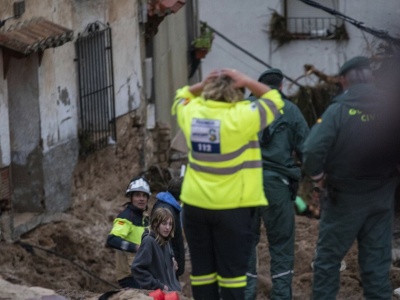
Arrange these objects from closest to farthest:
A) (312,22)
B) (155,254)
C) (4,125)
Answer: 1. (155,254)
2. (4,125)
3. (312,22)

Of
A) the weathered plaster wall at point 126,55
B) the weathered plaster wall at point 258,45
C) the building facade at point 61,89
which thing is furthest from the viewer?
the weathered plaster wall at point 258,45

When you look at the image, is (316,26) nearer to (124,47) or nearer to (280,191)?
(124,47)

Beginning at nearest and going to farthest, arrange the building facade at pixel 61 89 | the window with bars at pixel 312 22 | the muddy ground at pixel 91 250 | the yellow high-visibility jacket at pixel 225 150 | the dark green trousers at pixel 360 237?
the yellow high-visibility jacket at pixel 225 150 → the dark green trousers at pixel 360 237 → the muddy ground at pixel 91 250 → the building facade at pixel 61 89 → the window with bars at pixel 312 22

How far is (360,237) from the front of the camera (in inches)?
350

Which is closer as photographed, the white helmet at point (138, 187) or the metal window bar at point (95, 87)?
the white helmet at point (138, 187)

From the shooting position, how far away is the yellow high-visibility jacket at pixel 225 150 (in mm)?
8227

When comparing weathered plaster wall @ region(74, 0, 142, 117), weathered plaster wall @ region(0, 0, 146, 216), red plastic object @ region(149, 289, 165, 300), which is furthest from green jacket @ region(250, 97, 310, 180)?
weathered plaster wall @ region(74, 0, 142, 117)

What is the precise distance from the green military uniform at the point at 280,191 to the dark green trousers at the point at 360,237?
117cm

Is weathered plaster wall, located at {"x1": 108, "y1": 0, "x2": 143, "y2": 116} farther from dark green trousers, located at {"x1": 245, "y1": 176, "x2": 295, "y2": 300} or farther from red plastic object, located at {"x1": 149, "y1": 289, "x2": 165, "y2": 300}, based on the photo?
red plastic object, located at {"x1": 149, "y1": 289, "x2": 165, "y2": 300}

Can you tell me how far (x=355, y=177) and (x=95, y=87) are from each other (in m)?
7.64

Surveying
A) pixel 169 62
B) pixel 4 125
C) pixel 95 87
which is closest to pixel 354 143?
pixel 4 125

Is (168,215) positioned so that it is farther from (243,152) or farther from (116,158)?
(116,158)

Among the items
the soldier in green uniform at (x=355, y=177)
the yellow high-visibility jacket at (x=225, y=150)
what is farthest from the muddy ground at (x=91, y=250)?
the yellow high-visibility jacket at (x=225, y=150)

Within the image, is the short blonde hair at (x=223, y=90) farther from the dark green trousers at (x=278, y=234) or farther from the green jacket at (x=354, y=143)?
the dark green trousers at (x=278, y=234)
